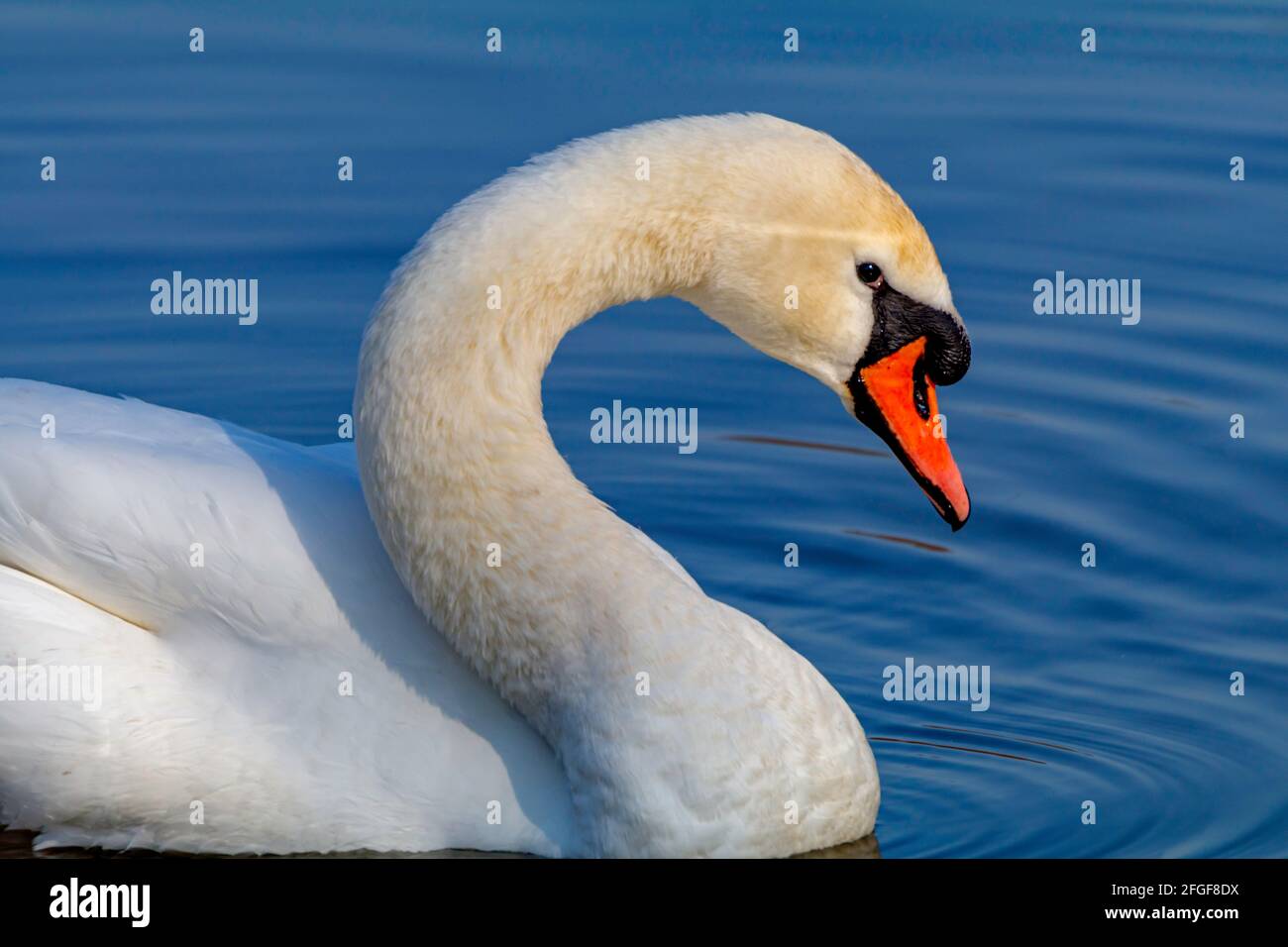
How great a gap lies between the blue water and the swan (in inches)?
36.1

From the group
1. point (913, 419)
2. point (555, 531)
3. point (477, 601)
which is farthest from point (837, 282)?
point (477, 601)

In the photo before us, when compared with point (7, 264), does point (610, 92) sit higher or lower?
higher

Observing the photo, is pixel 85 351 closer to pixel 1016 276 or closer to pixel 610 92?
pixel 610 92

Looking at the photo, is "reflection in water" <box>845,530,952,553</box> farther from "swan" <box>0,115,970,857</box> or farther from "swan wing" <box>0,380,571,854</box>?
"swan wing" <box>0,380,571,854</box>

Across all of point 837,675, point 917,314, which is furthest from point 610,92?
point 917,314

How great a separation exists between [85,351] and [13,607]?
3.69 metres

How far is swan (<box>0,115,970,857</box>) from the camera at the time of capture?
227 inches

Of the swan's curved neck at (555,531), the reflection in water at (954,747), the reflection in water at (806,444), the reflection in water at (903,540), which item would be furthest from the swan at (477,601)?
the reflection in water at (806,444)

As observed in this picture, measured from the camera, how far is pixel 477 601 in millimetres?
5949

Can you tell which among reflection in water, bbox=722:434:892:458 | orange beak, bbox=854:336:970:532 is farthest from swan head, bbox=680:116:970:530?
reflection in water, bbox=722:434:892:458

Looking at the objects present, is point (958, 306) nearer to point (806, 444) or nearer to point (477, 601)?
point (806, 444)

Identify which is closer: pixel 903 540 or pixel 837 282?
pixel 837 282

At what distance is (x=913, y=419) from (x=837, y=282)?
531 mm

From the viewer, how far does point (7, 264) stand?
33.3ft
